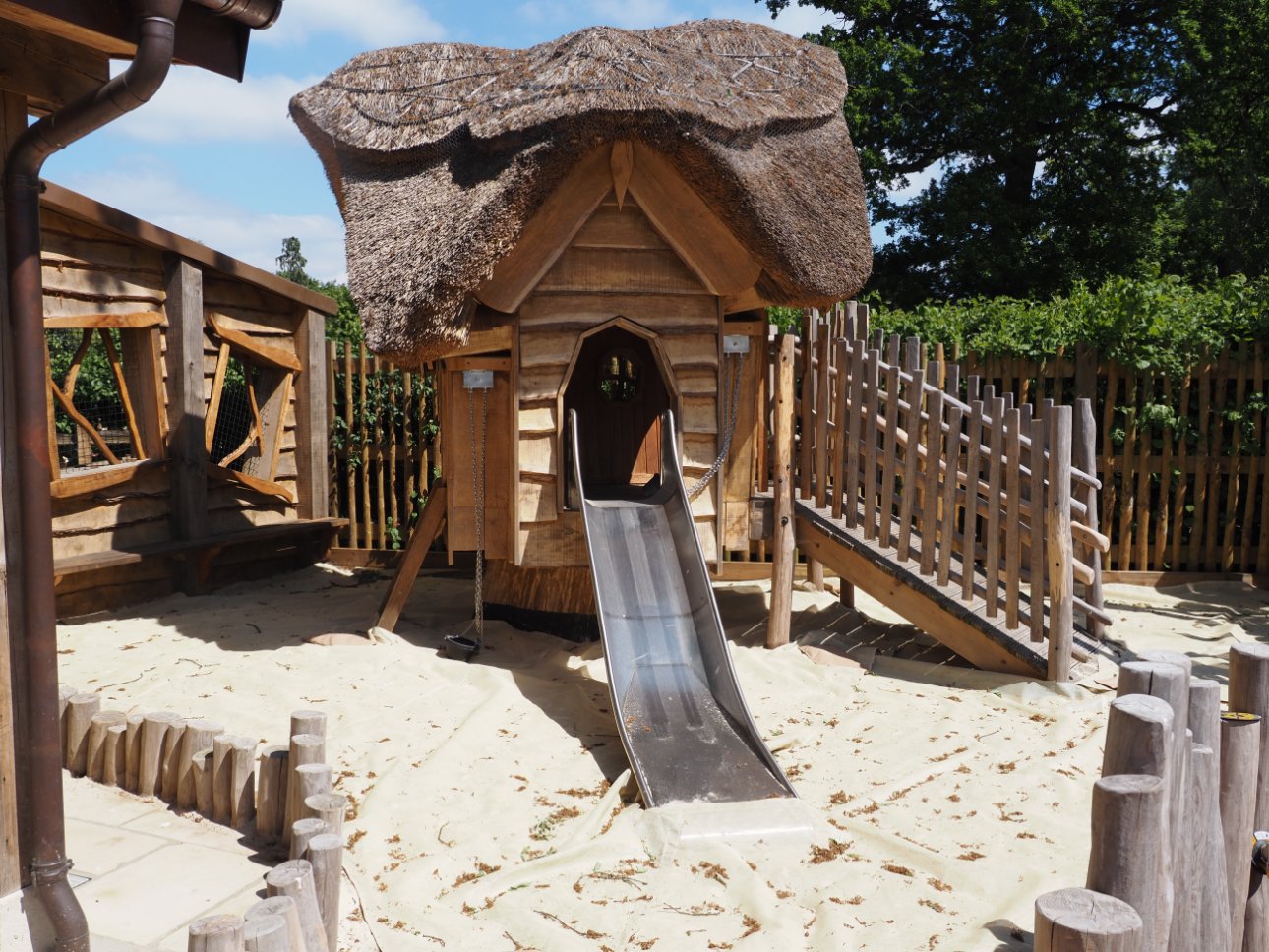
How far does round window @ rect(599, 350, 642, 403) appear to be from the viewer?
353 inches

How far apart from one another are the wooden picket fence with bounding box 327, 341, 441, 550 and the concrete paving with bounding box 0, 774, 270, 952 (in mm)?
5439

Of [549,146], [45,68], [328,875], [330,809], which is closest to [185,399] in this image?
[549,146]

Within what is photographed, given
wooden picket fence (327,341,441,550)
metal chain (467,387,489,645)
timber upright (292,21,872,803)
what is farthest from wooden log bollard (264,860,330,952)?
wooden picket fence (327,341,441,550)

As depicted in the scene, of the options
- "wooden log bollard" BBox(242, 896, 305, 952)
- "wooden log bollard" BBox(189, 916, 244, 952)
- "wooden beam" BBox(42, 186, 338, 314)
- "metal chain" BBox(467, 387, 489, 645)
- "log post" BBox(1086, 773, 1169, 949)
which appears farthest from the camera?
"wooden beam" BBox(42, 186, 338, 314)

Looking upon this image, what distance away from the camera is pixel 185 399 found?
8.20 metres

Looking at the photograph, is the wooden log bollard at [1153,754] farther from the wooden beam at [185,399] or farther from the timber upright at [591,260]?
the wooden beam at [185,399]

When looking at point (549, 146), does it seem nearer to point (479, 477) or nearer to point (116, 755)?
point (479, 477)

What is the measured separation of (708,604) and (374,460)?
16.3 ft

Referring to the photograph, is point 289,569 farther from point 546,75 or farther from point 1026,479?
point 1026,479

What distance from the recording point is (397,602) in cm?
707

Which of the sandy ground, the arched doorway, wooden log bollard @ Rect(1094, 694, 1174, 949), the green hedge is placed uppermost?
the green hedge

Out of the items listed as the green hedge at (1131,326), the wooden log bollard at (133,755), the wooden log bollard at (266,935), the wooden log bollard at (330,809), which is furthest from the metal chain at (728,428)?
the wooden log bollard at (266,935)

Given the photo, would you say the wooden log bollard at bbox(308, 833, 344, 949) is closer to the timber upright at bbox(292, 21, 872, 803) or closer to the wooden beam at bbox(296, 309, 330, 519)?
the timber upright at bbox(292, 21, 872, 803)

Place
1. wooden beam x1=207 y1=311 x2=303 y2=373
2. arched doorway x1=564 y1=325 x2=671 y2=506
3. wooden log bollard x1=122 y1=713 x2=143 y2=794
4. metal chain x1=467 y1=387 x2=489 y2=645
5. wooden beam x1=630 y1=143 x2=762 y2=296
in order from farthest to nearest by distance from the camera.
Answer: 1. arched doorway x1=564 y1=325 x2=671 y2=506
2. wooden beam x1=207 y1=311 x2=303 y2=373
3. metal chain x1=467 y1=387 x2=489 y2=645
4. wooden beam x1=630 y1=143 x2=762 y2=296
5. wooden log bollard x1=122 y1=713 x2=143 y2=794
